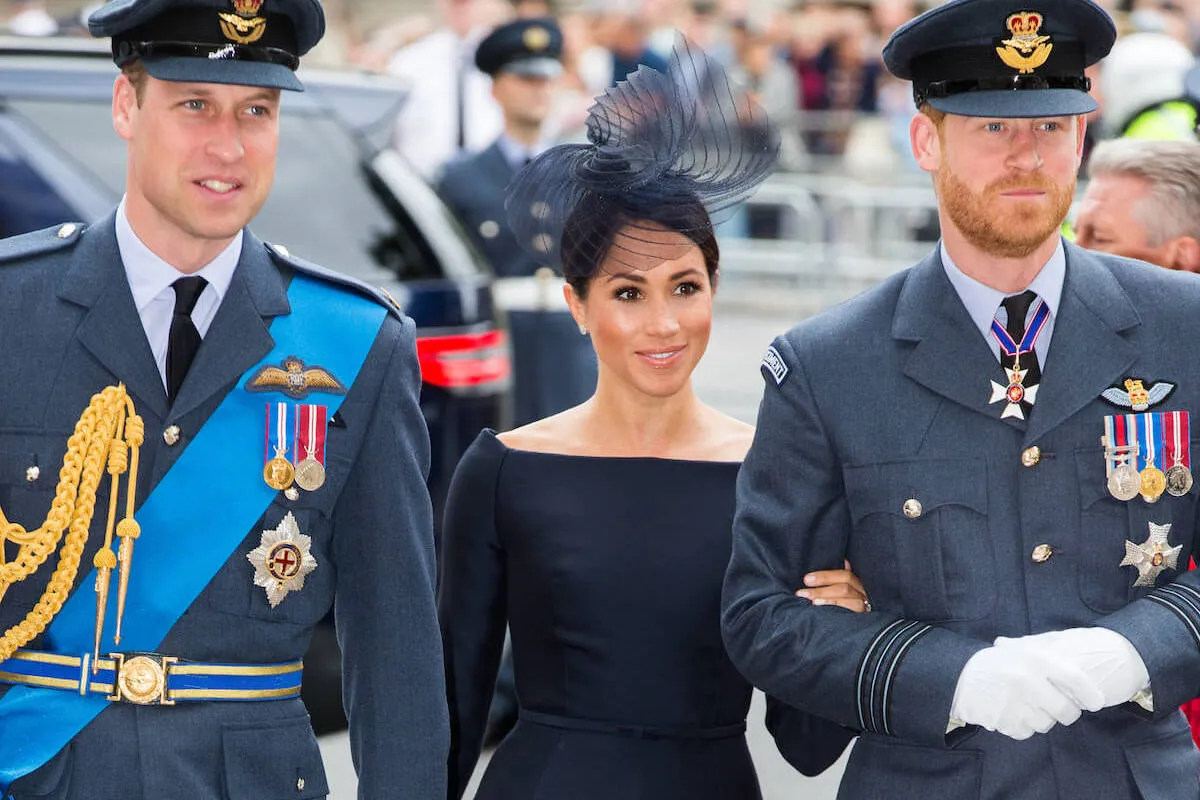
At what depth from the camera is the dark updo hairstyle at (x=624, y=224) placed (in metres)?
4.53

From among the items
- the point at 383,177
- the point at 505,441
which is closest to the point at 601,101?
the point at 505,441

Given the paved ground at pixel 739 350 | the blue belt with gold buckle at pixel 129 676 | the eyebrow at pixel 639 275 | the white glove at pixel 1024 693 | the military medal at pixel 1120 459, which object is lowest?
the paved ground at pixel 739 350

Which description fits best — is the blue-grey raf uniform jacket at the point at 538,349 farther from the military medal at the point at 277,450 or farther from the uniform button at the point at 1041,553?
the uniform button at the point at 1041,553

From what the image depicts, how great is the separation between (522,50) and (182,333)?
6686 millimetres

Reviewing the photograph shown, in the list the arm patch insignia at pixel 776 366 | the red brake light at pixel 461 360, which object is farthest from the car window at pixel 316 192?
the arm patch insignia at pixel 776 366

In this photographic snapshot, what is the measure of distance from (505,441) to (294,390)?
973 mm

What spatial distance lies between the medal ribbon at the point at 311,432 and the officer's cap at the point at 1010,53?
118 centimetres

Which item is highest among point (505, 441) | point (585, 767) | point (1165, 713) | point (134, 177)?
point (134, 177)

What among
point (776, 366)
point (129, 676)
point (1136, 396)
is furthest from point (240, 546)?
point (1136, 396)

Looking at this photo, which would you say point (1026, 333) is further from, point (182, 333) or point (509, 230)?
point (509, 230)

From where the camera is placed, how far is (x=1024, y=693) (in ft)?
11.2

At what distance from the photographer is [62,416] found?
3604 millimetres

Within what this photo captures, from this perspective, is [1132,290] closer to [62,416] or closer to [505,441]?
[505,441]

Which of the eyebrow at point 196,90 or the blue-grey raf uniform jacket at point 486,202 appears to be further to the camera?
the blue-grey raf uniform jacket at point 486,202
